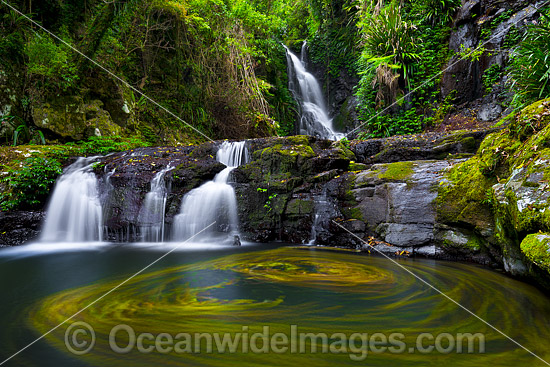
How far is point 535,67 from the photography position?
420cm

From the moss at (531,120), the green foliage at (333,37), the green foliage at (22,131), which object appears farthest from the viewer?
the green foliage at (333,37)

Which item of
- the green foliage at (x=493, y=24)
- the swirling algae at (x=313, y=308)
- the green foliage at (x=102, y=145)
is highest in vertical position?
the green foliage at (x=493, y=24)

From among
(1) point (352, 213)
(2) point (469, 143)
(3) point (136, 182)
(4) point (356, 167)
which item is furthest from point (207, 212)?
(2) point (469, 143)

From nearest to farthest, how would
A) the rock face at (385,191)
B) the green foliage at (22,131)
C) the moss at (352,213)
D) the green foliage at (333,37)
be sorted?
the rock face at (385,191)
the moss at (352,213)
the green foliage at (22,131)
the green foliage at (333,37)

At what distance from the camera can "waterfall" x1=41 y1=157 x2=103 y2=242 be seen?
5.52 meters

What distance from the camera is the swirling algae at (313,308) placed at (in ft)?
5.38

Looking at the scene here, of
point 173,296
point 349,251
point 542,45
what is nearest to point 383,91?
point 542,45

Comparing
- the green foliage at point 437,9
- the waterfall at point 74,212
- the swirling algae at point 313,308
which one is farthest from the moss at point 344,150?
the green foliage at point 437,9

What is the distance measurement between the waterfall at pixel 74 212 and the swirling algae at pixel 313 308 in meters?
A: 3.23

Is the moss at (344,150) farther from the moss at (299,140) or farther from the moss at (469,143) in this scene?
the moss at (469,143)

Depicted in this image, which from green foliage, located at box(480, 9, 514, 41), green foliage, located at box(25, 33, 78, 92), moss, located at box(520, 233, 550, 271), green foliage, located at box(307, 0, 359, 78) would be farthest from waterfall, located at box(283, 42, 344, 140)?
moss, located at box(520, 233, 550, 271)

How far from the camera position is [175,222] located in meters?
5.56

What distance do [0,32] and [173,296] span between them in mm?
9402

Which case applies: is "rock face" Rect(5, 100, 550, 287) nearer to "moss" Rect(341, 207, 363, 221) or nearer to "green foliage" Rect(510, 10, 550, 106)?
"moss" Rect(341, 207, 363, 221)
